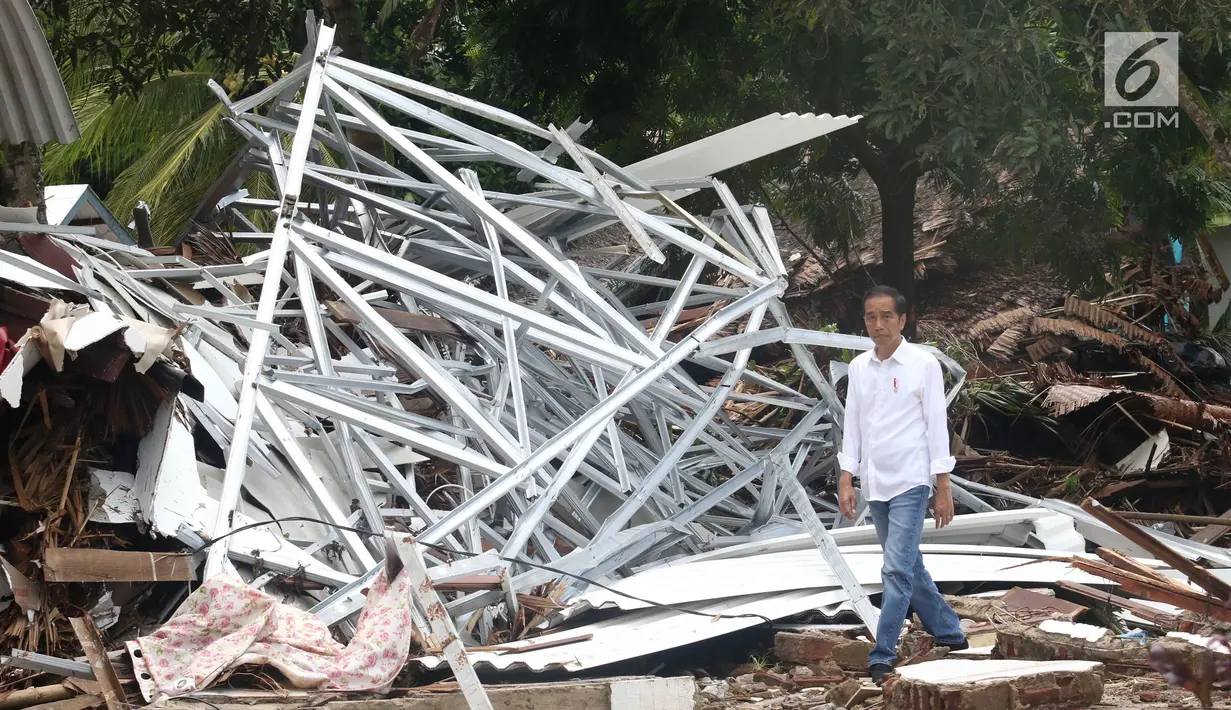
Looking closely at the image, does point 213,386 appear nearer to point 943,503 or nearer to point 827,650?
point 827,650

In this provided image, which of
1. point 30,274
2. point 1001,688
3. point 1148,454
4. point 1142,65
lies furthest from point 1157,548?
point 1148,454

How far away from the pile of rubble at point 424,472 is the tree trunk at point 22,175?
93 cm

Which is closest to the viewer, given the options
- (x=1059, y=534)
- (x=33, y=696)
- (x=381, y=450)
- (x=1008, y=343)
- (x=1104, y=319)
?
(x=33, y=696)

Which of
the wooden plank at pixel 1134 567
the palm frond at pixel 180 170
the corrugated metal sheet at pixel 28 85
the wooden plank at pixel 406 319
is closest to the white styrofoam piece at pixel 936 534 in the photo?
the wooden plank at pixel 1134 567

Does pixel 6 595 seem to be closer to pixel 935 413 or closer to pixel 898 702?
pixel 898 702

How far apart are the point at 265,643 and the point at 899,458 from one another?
2.64 meters

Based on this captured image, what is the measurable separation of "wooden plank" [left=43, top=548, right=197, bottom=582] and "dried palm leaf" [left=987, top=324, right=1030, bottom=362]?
9.41 meters

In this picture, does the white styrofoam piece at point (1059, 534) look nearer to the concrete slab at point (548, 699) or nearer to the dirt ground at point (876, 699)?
the dirt ground at point (876, 699)

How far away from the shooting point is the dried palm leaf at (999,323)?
517 inches

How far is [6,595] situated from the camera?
4938 millimetres

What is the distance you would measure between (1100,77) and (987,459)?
2949mm

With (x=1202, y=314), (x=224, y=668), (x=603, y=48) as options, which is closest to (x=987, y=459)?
(x=603, y=48)

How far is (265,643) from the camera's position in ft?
15.4

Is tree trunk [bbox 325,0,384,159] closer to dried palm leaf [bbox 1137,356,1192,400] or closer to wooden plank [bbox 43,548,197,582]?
wooden plank [bbox 43,548,197,582]
